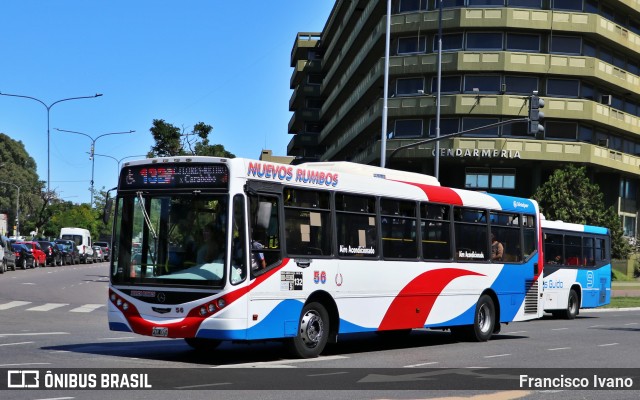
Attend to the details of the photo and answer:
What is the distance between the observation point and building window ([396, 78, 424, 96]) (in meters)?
65.8

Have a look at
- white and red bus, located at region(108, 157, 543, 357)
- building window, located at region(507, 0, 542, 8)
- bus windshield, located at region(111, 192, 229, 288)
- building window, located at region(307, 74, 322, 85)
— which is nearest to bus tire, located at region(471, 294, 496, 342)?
white and red bus, located at region(108, 157, 543, 357)

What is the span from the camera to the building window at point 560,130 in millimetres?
65062

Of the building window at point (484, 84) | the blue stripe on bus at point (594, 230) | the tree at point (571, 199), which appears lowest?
the blue stripe on bus at point (594, 230)

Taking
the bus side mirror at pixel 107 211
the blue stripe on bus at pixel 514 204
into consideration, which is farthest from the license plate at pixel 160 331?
the blue stripe on bus at pixel 514 204

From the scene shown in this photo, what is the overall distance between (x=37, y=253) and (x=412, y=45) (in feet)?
88.7

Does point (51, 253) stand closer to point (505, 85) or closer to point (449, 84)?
point (449, 84)

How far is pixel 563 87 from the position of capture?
65125 mm

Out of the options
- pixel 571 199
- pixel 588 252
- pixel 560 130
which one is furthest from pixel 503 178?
pixel 588 252

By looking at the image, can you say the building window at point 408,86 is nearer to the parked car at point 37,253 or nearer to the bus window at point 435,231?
the parked car at point 37,253

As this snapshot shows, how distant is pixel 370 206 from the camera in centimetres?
1753

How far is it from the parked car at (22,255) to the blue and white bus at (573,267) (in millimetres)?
36754

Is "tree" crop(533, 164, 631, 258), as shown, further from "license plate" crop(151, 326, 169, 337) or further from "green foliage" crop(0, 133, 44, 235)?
"green foliage" crop(0, 133, 44, 235)

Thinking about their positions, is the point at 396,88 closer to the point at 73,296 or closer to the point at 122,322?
the point at 73,296

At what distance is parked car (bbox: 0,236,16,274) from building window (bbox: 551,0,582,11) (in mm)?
35283
